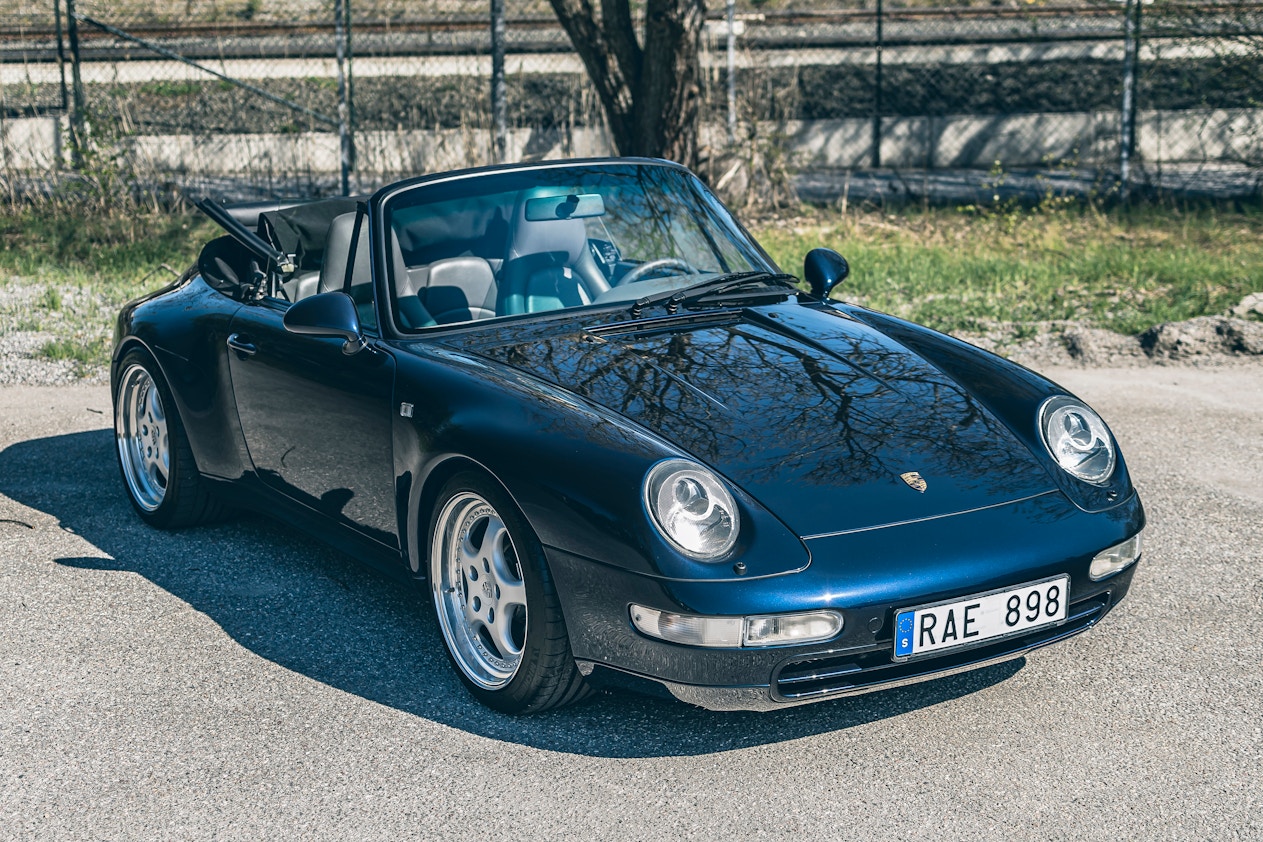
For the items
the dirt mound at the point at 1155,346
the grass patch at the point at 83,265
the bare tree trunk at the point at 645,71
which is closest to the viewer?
the dirt mound at the point at 1155,346

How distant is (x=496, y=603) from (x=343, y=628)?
84 cm

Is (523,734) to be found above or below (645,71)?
below

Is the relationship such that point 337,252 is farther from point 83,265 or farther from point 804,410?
point 83,265

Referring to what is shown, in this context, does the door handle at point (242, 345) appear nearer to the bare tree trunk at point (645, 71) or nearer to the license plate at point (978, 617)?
the license plate at point (978, 617)

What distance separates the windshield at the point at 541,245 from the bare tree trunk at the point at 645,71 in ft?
20.6

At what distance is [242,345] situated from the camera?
485 cm

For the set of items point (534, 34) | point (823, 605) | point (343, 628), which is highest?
point (534, 34)

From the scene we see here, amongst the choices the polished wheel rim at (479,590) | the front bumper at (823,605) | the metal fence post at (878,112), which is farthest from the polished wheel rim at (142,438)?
the metal fence post at (878,112)

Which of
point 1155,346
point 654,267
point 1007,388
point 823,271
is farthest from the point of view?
point 1155,346

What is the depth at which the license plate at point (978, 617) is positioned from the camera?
3270mm

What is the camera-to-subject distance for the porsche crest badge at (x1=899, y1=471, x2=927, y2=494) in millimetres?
3531

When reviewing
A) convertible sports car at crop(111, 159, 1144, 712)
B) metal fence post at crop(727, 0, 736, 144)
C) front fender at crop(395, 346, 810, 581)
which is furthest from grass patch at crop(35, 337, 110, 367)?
metal fence post at crop(727, 0, 736, 144)

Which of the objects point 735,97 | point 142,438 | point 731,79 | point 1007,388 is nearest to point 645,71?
point 731,79

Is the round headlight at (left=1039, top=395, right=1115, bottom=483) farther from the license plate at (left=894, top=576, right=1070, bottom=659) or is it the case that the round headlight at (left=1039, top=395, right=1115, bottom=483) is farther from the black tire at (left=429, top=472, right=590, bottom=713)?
the black tire at (left=429, top=472, right=590, bottom=713)
